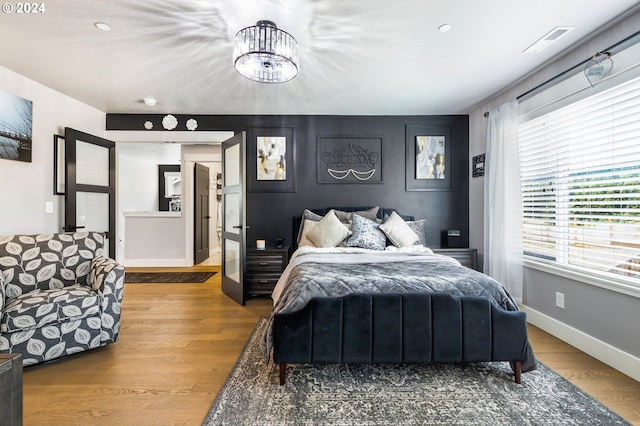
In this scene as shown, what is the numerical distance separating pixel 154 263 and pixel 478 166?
6008 mm

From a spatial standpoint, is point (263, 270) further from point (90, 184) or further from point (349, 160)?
point (90, 184)

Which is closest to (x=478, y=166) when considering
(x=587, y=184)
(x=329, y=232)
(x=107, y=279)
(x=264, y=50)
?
(x=587, y=184)

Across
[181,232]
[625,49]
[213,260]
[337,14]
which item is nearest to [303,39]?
[337,14]

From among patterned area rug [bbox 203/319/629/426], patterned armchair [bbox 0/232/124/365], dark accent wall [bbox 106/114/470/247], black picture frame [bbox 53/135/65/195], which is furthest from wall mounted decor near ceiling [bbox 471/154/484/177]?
black picture frame [bbox 53/135/65/195]

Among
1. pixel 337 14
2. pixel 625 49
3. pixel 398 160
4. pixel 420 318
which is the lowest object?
pixel 420 318

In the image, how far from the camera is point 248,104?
3.94m

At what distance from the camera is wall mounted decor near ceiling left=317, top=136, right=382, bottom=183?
4344 millimetres

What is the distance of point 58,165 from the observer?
3.46 metres

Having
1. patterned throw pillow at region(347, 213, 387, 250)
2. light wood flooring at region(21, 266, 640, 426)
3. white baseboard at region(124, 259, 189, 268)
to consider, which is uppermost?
patterned throw pillow at region(347, 213, 387, 250)

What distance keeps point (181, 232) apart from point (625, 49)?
21.2 feet

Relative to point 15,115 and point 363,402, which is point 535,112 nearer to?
point 363,402

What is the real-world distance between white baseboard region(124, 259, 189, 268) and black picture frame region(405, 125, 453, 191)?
4.57m

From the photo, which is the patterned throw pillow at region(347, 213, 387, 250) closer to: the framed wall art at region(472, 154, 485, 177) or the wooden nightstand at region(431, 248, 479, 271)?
the wooden nightstand at region(431, 248, 479, 271)

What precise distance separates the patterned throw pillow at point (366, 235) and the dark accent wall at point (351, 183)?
0.74m
